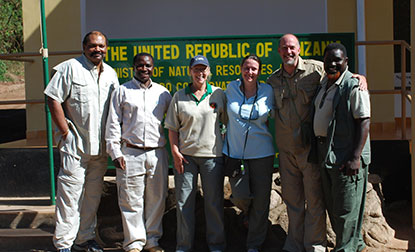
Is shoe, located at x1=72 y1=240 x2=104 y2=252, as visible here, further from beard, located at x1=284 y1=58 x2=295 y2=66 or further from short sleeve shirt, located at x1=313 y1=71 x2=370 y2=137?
beard, located at x1=284 y1=58 x2=295 y2=66

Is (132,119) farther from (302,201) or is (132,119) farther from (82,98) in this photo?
(302,201)

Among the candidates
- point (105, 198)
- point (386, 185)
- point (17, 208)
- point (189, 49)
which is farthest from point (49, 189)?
point (386, 185)

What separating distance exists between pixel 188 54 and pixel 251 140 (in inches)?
56.8

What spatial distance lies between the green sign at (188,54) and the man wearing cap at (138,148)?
0.75 meters

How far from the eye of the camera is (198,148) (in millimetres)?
4301

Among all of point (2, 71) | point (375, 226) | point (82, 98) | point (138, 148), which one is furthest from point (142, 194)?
point (2, 71)

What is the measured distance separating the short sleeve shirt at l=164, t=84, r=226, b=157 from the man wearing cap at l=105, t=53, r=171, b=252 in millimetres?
210

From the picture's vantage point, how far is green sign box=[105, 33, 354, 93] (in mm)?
5152

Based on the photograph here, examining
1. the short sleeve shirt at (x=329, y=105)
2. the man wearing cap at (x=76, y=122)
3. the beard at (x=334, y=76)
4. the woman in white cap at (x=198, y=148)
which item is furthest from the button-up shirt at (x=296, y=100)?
the man wearing cap at (x=76, y=122)

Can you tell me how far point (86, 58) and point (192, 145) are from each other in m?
1.30

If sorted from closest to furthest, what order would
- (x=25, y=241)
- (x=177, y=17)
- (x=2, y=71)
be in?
1. (x=25, y=241)
2. (x=177, y=17)
3. (x=2, y=71)

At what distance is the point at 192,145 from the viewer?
431cm

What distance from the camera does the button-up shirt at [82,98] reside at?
171 inches

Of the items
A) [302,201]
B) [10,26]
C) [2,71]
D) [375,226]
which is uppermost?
[10,26]
